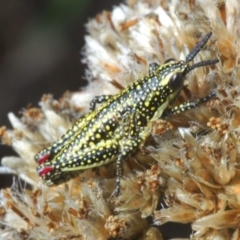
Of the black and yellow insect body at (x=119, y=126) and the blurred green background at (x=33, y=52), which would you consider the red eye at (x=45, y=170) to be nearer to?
the black and yellow insect body at (x=119, y=126)

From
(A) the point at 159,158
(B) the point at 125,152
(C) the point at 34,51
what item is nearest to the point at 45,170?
(B) the point at 125,152

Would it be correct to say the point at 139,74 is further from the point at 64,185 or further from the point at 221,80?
the point at 64,185

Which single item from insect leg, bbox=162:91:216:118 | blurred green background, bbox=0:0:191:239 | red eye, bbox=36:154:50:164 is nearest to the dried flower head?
insect leg, bbox=162:91:216:118

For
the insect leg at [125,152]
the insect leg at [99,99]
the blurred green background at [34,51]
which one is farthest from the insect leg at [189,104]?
the blurred green background at [34,51]

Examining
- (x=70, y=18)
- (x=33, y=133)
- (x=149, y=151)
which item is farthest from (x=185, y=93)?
(x=70, y=18)

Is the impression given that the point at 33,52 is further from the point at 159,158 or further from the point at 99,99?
the point at 159,158
